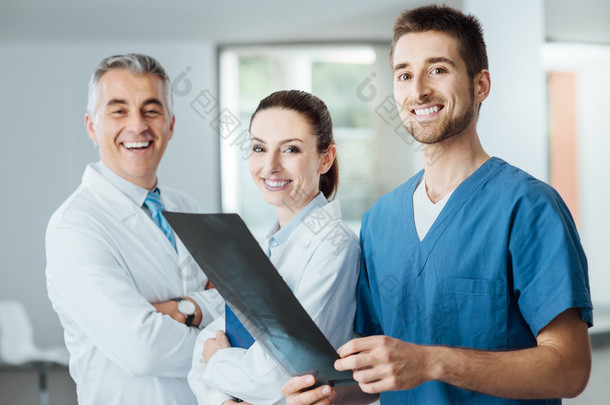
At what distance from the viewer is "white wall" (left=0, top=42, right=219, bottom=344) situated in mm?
4215

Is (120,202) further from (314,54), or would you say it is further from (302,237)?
(314,54)

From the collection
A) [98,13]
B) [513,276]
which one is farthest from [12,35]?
[513,276]

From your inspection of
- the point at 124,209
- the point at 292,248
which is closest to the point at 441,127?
the point at 292,248

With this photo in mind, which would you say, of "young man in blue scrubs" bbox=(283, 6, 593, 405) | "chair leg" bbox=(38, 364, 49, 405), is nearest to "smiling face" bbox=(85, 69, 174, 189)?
"young man in blue scrubs" bbox=(283, 6, 593, 405)

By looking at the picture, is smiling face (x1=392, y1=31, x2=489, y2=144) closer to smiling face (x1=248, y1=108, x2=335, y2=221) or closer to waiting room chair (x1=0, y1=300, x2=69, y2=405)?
smiling face (x1=248, y1=108, x2=335, y2=221)

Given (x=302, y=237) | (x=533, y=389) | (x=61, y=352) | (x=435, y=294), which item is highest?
(x=302, y=237)

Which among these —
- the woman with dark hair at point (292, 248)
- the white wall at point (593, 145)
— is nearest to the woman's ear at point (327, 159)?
the woman with dark hair at point (292, 248)

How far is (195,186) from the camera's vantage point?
167 inches

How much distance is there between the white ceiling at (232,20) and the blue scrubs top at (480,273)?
104 inches

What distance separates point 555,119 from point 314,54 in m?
1.86

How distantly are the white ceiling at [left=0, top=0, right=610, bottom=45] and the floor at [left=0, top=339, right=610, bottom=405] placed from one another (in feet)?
6.60

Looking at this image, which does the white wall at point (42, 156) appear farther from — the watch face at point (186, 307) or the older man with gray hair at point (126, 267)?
the watch face at point (186, 307)

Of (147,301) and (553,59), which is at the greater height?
(553,59)

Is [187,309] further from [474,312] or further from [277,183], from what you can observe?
[474,312]
